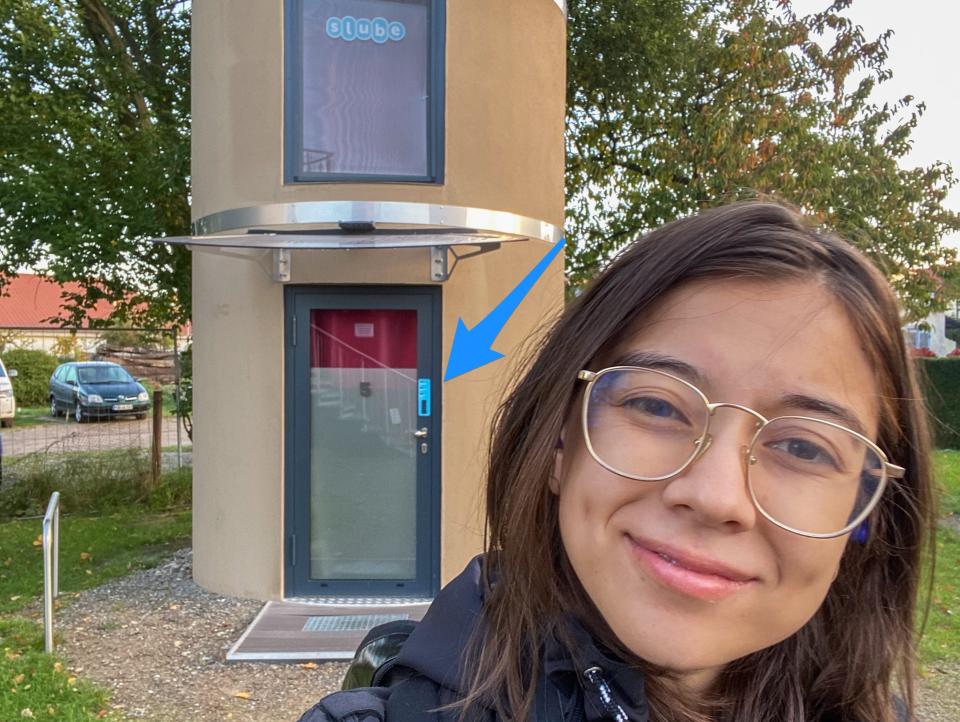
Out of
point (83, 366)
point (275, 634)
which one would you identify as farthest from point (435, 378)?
point (83, 366)

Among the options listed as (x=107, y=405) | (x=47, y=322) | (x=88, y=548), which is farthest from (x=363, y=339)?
(x=107, y=405)

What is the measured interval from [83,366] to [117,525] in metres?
10.2

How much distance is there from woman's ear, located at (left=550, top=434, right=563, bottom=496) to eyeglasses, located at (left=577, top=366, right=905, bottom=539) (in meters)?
0.14

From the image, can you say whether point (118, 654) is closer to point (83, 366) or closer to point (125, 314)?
point (125, 314)

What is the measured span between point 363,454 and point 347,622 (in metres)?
1.20

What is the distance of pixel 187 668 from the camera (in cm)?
446

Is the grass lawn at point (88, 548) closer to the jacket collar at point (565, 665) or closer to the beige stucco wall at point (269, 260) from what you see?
the beige stucco wall at point (269, 260)

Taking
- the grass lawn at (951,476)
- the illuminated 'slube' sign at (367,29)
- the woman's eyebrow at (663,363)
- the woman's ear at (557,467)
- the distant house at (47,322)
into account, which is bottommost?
the grass lawn at (951,476)

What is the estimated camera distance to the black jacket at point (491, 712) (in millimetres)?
1077

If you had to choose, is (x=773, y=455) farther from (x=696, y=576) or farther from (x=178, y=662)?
(x=178, y=662)

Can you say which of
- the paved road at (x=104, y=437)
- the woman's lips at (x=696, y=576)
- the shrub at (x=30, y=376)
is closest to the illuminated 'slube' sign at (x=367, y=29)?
the woman's lips at (x=696, y=576)

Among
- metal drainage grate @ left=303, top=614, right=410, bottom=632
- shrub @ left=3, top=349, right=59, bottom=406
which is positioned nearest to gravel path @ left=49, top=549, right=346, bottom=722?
metal drainage grate @ left=303, top=614, right=410, bottom=632

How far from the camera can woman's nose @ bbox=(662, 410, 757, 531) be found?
36.9 inches

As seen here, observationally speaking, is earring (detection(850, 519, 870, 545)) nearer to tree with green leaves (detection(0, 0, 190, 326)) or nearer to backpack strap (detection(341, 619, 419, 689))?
backpack strap (detection(341, 619, 419, 689))
